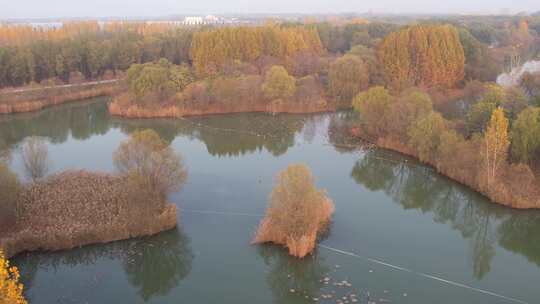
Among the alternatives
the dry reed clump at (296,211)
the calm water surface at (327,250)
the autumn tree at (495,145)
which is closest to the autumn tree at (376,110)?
the calm water surface at (327,250)

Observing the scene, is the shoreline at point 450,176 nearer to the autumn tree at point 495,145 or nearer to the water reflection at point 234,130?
the autumn tree at point 495,145

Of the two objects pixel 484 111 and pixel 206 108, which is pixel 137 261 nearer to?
pixel 484 111

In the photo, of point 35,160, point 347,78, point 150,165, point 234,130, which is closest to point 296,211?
point 150,165

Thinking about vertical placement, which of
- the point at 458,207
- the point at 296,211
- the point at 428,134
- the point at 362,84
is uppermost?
the point at 362,84

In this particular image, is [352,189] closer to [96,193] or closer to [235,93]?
[96,193]

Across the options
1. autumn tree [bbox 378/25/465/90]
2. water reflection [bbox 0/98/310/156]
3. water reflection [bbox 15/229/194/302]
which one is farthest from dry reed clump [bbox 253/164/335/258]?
autumn tree [bbox 378/25/465/90]
